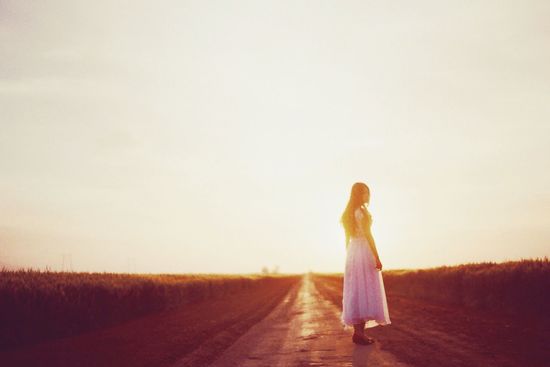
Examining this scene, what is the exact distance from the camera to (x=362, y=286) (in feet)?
33.0

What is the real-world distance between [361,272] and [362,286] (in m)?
0.29

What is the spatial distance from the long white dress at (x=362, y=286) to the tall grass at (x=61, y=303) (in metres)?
8.36

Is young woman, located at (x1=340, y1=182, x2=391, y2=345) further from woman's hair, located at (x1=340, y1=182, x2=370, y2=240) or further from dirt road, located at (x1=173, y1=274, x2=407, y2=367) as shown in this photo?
dirt road, located at (x1=173, y1=274, x2=407, y2=367)

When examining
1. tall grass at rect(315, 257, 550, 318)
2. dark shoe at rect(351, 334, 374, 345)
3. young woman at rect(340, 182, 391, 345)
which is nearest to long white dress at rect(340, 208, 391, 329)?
young woman at rect(340, 182, 391, 345)

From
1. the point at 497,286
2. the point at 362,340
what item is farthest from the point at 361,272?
the point at 497,286

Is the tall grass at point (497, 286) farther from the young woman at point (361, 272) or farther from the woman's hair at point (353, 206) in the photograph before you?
the woman's hair at point (353, 206)

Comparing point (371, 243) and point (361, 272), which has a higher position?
point (371, 243)

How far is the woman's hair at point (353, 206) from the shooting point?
10016 mm

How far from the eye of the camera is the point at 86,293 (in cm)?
1558

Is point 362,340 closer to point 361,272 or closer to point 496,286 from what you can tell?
point 361,272

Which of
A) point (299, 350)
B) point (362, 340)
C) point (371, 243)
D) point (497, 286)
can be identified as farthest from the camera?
point (497, 286)

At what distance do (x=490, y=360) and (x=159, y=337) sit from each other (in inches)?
325

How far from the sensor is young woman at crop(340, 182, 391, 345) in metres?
9.85

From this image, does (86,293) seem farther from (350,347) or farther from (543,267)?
(543,267)
